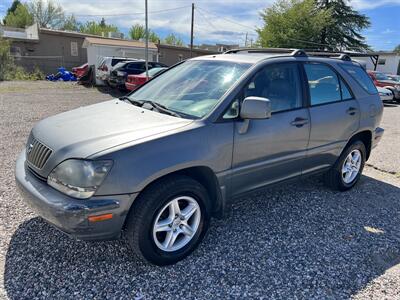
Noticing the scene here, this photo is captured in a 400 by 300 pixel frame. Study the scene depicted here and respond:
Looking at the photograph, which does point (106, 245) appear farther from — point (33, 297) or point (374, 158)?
point (374, 158)

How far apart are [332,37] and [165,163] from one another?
127ft

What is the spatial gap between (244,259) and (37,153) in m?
2.03

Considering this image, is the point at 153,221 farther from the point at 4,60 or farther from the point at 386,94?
the point at 4,60

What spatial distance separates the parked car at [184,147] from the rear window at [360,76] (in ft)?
0.91

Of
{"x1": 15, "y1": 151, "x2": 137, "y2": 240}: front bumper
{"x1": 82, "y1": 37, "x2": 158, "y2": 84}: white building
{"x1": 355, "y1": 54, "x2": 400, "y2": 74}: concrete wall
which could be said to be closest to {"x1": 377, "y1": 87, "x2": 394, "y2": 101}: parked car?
{"x1": 15, "y1": 151, "x2": 137, "y2": 240}: front bumper

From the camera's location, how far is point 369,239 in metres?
3.38

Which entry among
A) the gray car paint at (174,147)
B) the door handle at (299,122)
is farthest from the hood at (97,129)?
the door handle at (299,122)

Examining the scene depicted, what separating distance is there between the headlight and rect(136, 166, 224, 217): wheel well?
0.65 metres

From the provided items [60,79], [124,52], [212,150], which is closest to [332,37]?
[124,52]

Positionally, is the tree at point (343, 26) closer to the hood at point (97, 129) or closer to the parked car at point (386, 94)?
the parked car at point (386, 94)

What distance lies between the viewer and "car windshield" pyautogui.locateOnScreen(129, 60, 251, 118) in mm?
3066

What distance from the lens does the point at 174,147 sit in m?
2.57

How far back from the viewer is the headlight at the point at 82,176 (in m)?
2.30

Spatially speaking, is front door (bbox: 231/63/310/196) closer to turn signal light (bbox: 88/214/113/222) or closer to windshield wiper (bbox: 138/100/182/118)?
windshield wiper (bbox: 138/100/182/118)
